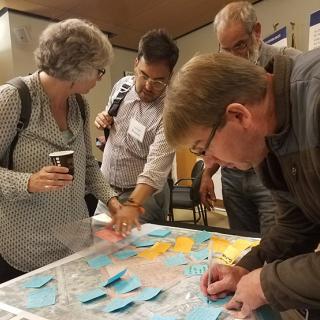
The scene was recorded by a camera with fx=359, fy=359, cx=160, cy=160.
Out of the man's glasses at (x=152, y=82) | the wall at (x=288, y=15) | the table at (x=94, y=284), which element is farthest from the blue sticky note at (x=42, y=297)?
the wall at (x=288, y=15)

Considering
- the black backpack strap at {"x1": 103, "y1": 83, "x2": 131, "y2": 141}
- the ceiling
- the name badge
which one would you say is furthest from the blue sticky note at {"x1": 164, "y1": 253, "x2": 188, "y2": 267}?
the ceiling

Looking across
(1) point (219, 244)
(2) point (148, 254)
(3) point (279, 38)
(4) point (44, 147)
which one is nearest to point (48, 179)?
(4) point (44, 147)

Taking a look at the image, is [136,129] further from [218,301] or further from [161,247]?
[218,301]

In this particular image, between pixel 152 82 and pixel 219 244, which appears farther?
pixel 152 82

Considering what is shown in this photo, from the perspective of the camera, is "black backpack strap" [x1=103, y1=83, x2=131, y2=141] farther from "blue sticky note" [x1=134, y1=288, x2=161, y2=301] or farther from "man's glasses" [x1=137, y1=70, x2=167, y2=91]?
"blue sticky note" [x1=134, y1=288, x2=161, y2=301]

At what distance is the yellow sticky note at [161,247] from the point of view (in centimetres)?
131

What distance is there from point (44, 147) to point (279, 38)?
2.85m

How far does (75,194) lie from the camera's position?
4.54 ft

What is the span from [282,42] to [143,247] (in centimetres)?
275

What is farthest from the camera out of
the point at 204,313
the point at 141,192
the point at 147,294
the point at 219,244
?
the point at 141,192

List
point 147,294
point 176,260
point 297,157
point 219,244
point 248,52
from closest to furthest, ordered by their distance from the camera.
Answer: point 297,157 < point 147,294 < point 176,260 < point 219,244 < point 248,52

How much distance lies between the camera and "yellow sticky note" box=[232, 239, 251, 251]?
1272 mm

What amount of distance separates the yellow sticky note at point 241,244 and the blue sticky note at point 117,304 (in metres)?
0.47

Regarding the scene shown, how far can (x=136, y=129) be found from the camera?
177 centimetres
